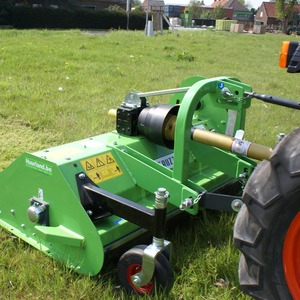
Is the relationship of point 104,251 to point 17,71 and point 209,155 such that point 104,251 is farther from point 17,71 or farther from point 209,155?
point 17,71

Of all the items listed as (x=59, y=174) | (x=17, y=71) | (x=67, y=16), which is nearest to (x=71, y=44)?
(x=17, y=71)

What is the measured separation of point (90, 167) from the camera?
101 inches

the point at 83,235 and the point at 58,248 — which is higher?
the point at 83,235

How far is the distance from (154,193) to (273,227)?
0.90 meters

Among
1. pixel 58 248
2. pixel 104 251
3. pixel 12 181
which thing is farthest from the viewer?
pixel 12 181

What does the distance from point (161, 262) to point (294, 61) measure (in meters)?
1.16

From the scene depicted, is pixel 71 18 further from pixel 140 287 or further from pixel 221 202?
pixel 140 287

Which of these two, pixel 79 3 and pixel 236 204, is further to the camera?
pixel 79 3

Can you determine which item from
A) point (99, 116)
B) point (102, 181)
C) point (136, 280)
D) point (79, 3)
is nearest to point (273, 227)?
point (136, 280)

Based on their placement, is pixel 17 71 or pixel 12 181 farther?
pixel 17 71

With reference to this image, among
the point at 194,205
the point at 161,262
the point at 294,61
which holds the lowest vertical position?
the point at 161,262

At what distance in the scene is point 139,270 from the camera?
2.25 m

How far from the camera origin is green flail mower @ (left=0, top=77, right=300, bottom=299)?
166 cm

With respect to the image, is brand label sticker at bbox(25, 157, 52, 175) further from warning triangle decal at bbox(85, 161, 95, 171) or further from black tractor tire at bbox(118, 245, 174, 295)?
black tractor tire at bbox(118, 245, 174, 295)
